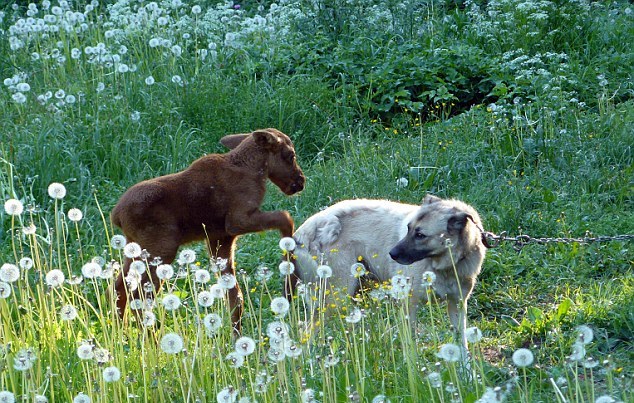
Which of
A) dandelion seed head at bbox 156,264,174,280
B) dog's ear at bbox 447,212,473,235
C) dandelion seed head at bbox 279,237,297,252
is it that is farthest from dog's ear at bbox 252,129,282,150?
dandelion seed head at bbox 156,264,174,280

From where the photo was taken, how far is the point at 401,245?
6809 mm

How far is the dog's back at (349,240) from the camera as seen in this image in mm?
7270

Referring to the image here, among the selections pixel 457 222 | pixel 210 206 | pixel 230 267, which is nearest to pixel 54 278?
pixel 210 206

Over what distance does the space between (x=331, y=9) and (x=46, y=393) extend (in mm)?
8568

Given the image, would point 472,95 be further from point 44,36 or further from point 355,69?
point 44,36

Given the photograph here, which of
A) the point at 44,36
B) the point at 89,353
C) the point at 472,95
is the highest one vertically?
the point at 89,353

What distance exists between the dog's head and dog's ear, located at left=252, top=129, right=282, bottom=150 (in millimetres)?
1280

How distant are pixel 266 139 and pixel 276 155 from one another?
153 millimetres

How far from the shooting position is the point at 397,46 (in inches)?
498

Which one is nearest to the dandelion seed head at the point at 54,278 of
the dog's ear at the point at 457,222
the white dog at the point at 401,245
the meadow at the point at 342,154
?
the meadow at the point at 342,154

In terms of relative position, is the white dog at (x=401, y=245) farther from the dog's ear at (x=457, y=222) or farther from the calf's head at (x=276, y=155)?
the calf's head at (x=276, y=155)

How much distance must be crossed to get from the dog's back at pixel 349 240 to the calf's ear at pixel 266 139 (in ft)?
2.11

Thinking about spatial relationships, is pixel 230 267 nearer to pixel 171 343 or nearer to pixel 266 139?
pixel 266 139

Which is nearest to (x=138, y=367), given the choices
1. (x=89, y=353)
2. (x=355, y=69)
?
(x=89, y=353)
